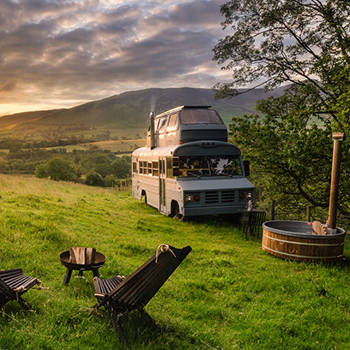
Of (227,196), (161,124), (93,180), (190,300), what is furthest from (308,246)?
(93,180)

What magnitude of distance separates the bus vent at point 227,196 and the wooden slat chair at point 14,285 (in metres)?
8.53

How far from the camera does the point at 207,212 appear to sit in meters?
12.7

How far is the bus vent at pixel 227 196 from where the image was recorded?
41.6ft

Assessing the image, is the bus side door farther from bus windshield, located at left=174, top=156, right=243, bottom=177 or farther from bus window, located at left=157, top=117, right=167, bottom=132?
bus window, located at left=157, top=117, right=167, bottom=132

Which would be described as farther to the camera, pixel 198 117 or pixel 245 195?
pixel 198 117

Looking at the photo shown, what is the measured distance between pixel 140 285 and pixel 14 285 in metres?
1.83

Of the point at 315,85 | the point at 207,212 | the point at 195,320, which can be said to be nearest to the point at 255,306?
the point at 195,320

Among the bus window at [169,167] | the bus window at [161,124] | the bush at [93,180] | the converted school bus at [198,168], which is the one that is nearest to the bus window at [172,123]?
the converted school bus at [198,168]

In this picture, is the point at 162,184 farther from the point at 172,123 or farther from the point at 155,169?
the point at 172,123

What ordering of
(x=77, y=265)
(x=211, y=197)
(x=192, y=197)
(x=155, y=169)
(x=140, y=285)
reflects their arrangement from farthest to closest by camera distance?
(x=155, y=169) < (x=211, y=197) < (x=192, y=197) < (x=77, y=265) < (x=140, y=285)

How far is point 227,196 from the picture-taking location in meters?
12.7

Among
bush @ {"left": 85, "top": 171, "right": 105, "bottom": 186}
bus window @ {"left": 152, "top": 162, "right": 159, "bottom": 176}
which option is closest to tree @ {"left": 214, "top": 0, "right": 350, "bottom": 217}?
bus window @ {"left": 152, "top": 162, "right": 159, "bottom": 176}

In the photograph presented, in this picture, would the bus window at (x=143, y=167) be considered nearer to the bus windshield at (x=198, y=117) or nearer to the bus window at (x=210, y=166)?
the bus windshield at (x=198, y=117)

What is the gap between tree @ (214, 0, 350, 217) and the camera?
37.8 feet
